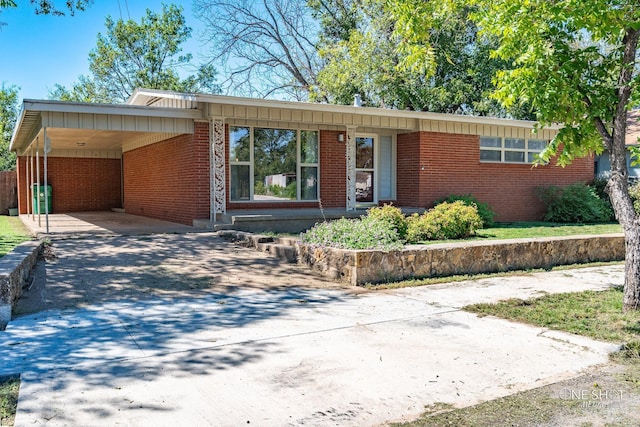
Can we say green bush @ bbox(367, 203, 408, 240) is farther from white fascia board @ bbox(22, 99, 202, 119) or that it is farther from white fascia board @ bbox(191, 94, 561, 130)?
white fascia board @ bbox(22, 99, 202, 119)

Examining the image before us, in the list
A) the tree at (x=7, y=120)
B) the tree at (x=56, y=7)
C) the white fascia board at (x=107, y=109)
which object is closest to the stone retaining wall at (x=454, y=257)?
the white fascia board at (x=107, y=109)

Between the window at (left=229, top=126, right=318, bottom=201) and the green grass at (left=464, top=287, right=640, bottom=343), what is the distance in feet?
28.7

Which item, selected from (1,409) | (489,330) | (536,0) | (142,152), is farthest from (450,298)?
(142,152)

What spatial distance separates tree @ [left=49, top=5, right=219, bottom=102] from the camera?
3516 cm

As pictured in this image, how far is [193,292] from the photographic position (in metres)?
7.41

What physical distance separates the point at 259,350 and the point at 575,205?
14.9 metres

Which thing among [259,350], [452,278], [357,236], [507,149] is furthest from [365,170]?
[259,350]

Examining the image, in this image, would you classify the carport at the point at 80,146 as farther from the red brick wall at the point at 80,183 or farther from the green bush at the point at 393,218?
the green bush at the point at 393,218

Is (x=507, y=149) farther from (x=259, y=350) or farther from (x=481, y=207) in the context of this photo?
(x=259, y=350)

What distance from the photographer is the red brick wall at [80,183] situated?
22500 mm

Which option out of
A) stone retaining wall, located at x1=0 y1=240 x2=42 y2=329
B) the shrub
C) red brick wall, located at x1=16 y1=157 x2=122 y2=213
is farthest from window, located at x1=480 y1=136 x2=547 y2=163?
red brick wall, located at x1=16 y1=157 x2=122 y2=213

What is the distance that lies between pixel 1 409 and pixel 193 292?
3.76 metres

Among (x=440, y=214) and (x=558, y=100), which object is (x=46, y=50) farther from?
(x=558, y=100)

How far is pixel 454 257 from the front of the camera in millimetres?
9023
